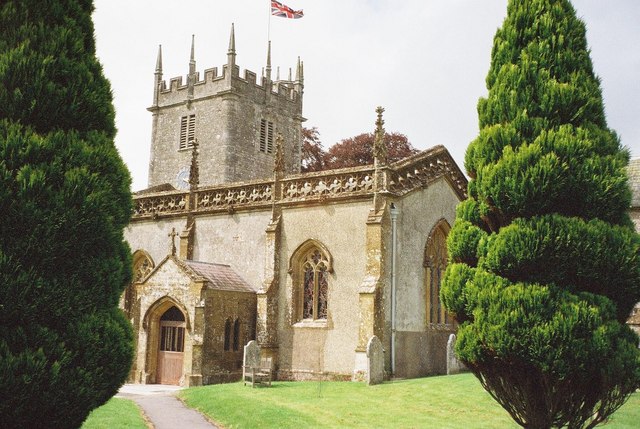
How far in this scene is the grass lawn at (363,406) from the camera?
13672mm

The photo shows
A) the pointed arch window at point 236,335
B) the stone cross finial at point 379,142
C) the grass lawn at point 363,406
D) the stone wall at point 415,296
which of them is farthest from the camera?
the pointed arch window at point 236,335

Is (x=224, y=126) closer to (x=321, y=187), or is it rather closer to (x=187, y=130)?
(x=187, y=130)

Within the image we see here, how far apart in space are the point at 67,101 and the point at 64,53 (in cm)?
64

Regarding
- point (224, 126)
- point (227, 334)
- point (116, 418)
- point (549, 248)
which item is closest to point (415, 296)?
point (227, 334)

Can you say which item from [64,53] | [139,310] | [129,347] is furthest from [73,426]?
[139,310]

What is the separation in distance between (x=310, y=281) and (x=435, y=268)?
464cm

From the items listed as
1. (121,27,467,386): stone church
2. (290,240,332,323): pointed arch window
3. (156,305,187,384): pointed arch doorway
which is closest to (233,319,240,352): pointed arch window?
(121,27,467,386): stone church

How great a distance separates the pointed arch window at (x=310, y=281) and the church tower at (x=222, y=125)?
710 inches

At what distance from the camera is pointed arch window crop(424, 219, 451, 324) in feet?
75.5

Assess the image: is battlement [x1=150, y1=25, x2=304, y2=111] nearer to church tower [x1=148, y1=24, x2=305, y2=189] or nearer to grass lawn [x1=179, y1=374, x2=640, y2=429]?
church tower [x1=148, y1=24, x2=305, y2=189]

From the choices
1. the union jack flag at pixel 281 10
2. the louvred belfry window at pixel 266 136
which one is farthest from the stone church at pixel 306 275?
the louvred belfry window at pixel 266 136

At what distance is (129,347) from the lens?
8633mm

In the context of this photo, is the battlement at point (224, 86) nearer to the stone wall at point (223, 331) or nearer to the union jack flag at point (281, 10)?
the union jack flag at point (281, 10)

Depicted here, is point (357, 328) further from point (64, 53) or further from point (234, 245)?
point (64, 53)
